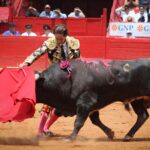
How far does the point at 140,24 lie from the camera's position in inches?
555

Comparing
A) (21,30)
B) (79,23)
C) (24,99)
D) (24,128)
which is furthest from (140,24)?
(24,99)

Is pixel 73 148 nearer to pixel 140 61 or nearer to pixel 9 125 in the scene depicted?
pixel 140 61

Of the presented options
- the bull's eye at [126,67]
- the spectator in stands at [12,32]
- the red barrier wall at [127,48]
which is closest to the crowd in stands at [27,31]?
the spectator in stands at [12,32]

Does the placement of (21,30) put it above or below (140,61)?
below

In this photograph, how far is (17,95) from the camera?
6645 millimetres

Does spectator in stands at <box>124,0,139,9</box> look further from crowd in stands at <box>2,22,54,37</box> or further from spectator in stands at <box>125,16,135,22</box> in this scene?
crowd in stands at <box>2,22,54,37</box>

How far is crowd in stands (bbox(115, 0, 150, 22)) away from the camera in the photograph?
14.3 m

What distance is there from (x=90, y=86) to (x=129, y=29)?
7743 millimetres

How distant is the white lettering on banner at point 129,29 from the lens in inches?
555

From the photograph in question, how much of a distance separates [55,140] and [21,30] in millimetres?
9823

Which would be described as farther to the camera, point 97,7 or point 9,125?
point 97,7

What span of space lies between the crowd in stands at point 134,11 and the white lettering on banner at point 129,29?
192 mm

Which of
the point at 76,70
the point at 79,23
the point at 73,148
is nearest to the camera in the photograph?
the point at 73,148

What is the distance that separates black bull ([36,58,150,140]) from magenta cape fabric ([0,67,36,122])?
0.17 m
